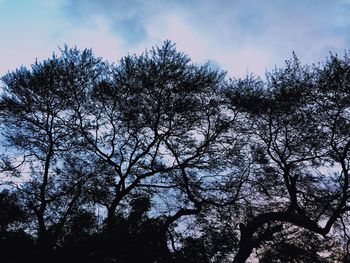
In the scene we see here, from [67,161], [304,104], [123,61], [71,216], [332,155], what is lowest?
[71,216]

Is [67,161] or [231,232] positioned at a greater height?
[67,161]

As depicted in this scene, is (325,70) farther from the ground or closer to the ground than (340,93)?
farther from the ground

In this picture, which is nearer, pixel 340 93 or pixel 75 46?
pixel 340 93

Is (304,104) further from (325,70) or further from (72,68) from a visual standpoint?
(72,68)

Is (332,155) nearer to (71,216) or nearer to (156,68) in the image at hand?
(156,68)

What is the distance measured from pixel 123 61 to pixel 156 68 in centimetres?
174

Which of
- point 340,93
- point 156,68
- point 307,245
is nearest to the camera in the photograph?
point 340,93

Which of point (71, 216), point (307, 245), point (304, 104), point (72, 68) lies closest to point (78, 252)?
point (71, 216)

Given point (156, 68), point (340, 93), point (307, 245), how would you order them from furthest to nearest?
1. point (307, 245)
2. point (156, 68)
3. point (340, 93)

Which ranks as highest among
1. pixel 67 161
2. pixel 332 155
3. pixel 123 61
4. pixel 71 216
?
pixel 123 61

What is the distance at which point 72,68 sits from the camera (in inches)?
694

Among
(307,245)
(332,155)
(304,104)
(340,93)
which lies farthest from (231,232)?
(340,93)

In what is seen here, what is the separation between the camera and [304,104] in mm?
16156

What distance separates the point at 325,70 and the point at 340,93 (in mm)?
1257
